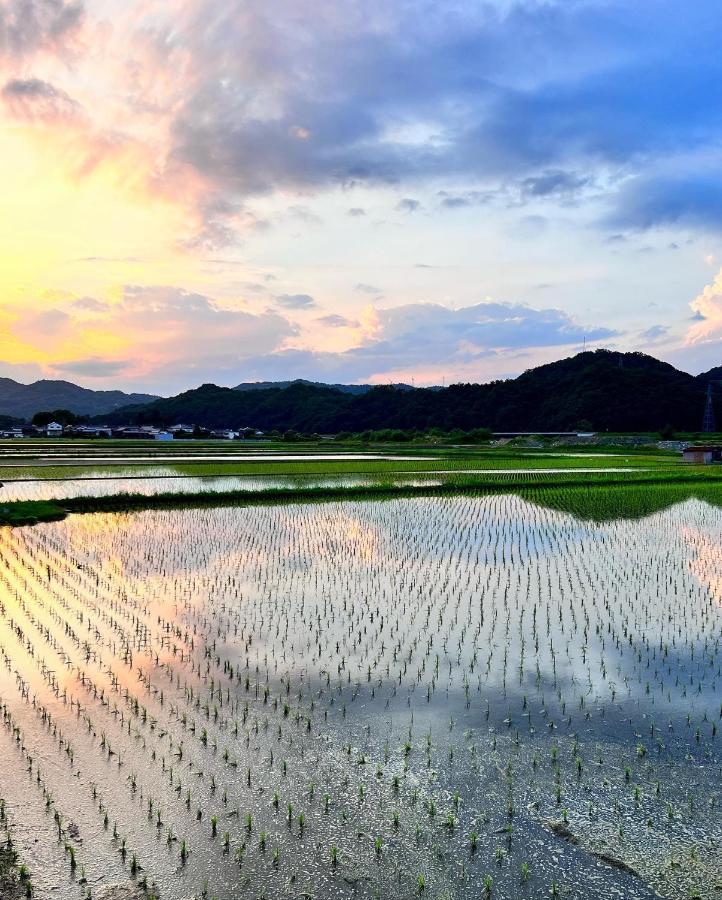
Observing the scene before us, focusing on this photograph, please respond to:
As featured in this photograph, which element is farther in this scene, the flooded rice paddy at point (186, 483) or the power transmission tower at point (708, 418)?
the power transmission tower at point (708, 418)

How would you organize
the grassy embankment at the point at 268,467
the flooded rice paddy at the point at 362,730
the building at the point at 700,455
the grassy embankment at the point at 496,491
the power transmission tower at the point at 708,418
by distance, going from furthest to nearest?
the power transmission tower at the point at 708,418
the building at the point at 700,455
the grassy embankment at the point at 268,467
the grassy embankment at the point at 496,491
the flooded rice paddy at the point at 362,730

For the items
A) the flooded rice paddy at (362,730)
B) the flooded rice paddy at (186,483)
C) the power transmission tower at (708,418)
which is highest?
the power transmission tower at (708,418)

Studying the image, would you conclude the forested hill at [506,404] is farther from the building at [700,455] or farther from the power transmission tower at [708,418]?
the building at [700,455]

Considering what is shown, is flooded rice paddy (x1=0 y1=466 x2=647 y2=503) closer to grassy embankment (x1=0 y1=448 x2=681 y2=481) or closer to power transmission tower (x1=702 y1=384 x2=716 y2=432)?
grassy embankment (x1=0 y1=448 x2=681 y2=481)

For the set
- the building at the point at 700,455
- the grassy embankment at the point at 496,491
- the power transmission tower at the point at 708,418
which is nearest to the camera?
the grassy embankment at the point at 496,491

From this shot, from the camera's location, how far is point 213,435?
297ft

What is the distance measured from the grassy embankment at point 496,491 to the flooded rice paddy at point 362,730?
687 centimetres

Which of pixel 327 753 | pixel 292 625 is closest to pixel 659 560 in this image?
pixel 292 625

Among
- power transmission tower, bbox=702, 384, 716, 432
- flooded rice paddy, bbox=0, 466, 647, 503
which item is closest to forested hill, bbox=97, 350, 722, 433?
power transmission tower, bbox=702, 384, 716, 432

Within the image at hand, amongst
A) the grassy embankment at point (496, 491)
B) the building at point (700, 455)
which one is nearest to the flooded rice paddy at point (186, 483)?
the grassy embankment at point (496, 491)

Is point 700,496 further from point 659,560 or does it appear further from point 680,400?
point 680,400

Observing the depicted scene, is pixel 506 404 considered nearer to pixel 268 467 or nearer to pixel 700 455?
pixel 700 455

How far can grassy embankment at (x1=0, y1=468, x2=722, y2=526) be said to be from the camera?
704 inches

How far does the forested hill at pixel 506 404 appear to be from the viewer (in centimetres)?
8344
